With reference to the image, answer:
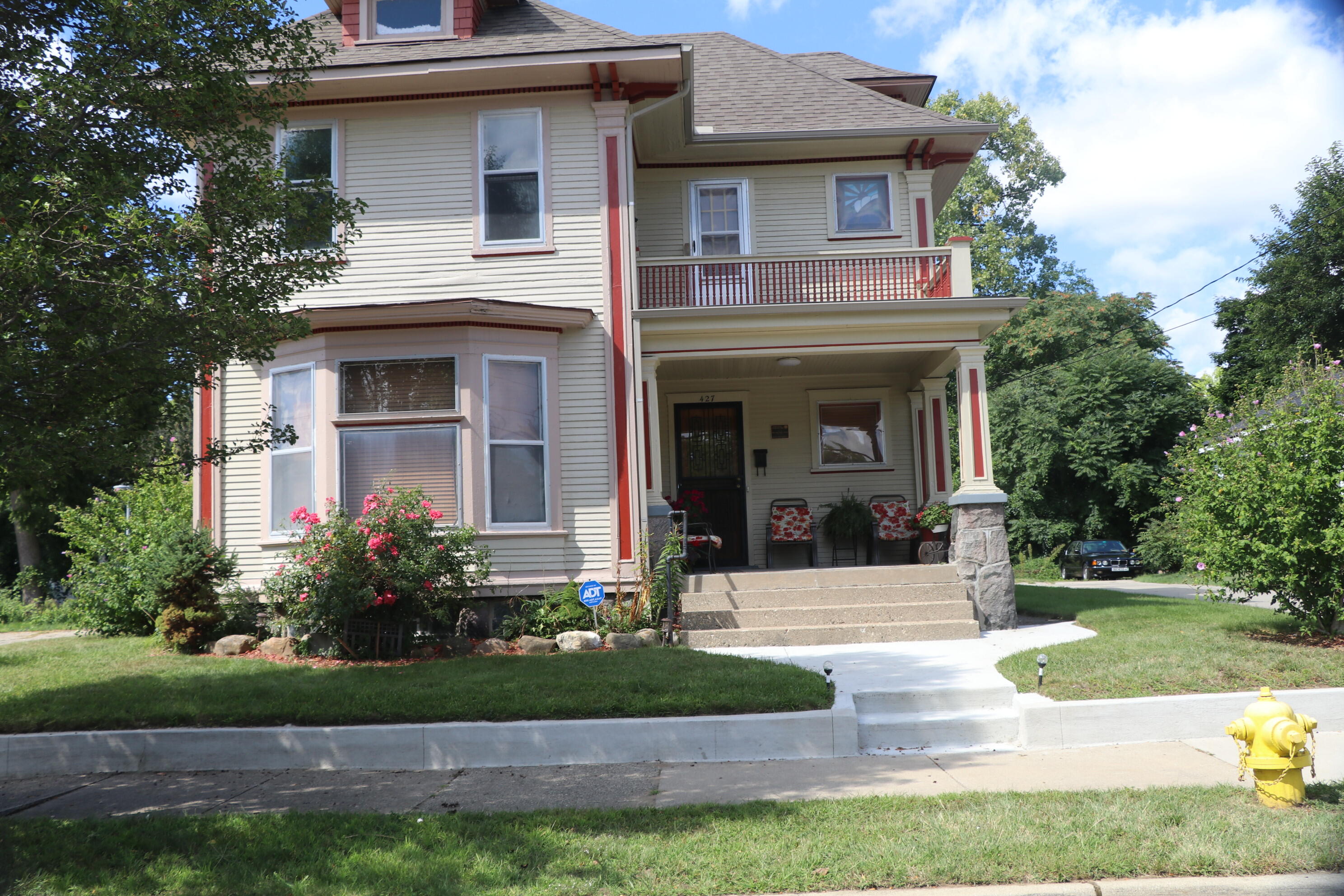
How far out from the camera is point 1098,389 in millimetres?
31188

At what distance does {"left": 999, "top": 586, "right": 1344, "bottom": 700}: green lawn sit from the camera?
23.1 ft

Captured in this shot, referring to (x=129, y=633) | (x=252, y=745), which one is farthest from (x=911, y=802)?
(x=129, y=633)

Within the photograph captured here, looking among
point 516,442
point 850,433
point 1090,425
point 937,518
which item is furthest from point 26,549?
point 1090,425

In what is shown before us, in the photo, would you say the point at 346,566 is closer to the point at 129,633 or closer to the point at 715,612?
the point at 715,612

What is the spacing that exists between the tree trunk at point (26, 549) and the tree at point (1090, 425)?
27694 millimetres

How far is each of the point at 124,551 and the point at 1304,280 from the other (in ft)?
111

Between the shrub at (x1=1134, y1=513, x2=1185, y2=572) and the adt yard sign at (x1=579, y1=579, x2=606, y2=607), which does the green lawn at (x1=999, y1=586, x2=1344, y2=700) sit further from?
the shrub at (x1=1134, y1=513, x2=1185, y2=572)

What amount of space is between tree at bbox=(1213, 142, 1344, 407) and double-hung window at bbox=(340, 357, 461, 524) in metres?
27.6

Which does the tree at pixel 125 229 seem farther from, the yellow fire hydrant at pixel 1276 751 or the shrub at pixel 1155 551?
the shrub at pixel 1155 551

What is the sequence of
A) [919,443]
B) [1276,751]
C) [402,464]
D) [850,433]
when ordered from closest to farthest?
[1276,751]
[402,464]
[919,443]
[850,433]

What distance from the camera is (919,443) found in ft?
47.2

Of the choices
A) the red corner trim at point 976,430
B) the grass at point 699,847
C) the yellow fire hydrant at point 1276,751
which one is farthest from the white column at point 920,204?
the grass at point 699,847

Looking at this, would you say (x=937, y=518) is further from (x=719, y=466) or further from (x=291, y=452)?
(x=291, y=452)

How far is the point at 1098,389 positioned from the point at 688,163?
2241 centimetres
